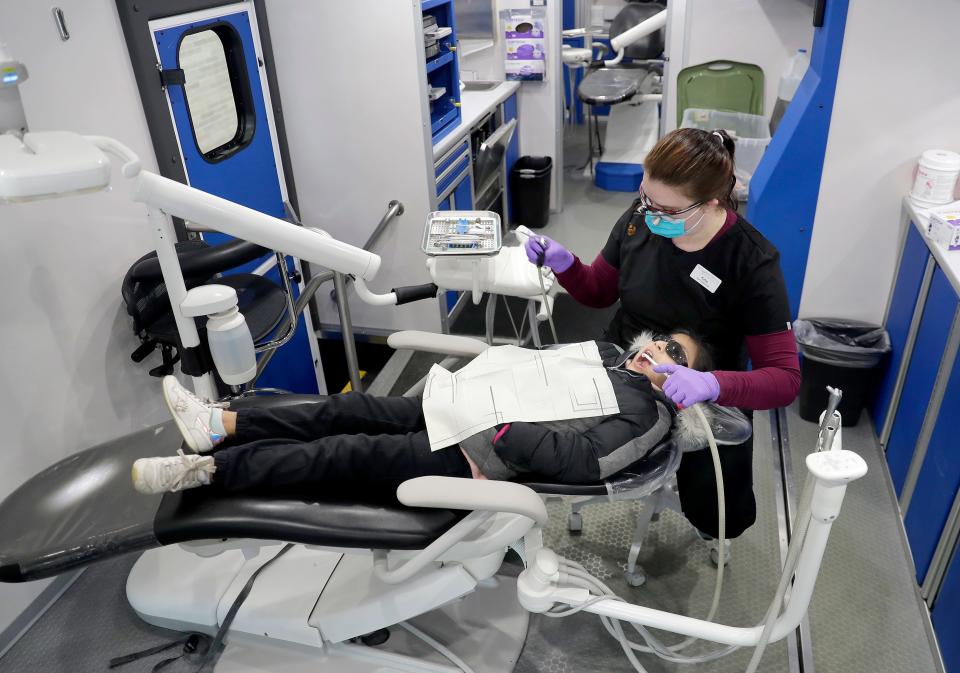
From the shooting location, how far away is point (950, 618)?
5.98 ft

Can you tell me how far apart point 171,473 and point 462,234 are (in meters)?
1.05

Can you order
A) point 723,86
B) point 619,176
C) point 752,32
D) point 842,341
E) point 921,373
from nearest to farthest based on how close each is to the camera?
point 921,373 < point 842,341 < point 752,32 < point 723,86 < point 619,176

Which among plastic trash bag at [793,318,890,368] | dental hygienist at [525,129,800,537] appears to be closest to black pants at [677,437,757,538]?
dental hygienist at [525,129,800,537]

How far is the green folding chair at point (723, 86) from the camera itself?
444 cm

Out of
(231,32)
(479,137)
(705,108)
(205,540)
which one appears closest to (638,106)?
(705,108)

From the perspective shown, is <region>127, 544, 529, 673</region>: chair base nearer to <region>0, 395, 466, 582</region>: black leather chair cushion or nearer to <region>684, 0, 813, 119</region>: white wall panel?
<region>0, 395, 466, 582</region>: black leather chair cushion

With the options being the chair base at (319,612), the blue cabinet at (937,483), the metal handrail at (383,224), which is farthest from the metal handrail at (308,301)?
the blue cabinet at (937,483)

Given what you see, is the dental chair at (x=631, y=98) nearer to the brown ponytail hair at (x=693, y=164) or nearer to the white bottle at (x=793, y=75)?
the white bottle at (x=793, y=75)

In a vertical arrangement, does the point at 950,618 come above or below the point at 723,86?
below

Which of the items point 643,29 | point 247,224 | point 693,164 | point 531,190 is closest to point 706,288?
point 693,164

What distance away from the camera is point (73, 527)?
1575 mm

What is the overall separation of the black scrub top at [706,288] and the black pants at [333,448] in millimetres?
693

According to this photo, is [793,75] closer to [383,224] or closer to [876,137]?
[876,137]

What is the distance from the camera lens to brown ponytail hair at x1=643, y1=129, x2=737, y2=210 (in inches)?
69.1
